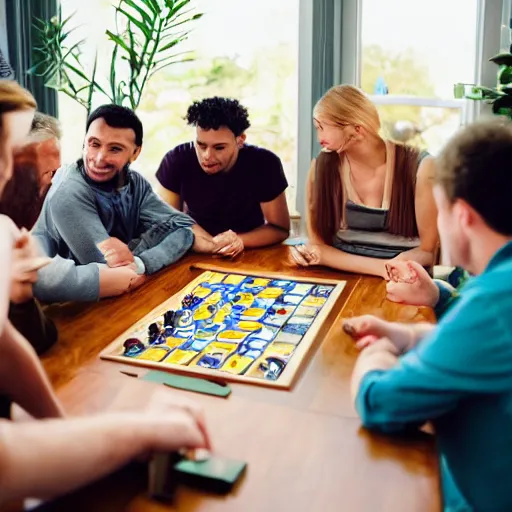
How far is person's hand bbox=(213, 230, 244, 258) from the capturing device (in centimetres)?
182

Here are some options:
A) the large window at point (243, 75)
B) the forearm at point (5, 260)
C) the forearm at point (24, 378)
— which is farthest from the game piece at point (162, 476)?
the large window at point (243, 75)

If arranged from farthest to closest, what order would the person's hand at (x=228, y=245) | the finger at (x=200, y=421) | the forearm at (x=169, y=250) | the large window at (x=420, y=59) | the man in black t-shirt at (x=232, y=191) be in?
1. the large window at (x=420, y=59)
2. the man in black t-shirt at (x=232, y=191)
3. the person's hand at (x=228, y=245)
4. the forearm at (x=169, y=250)
5. the finger at (x=200, y=421)

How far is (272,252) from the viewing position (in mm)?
1946

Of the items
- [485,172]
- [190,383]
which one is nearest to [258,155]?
[190,383]

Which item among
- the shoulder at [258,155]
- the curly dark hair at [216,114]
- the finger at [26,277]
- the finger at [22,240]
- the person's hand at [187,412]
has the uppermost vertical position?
the curly dark hair at [216,114]

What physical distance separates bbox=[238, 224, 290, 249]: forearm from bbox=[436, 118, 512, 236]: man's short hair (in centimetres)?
119

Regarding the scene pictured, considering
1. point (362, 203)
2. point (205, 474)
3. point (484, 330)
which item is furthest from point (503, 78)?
point (205, 474)

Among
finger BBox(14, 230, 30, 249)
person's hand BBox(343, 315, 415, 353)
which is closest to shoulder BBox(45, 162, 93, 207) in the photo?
finger BBox(14, 230, 30, 249)

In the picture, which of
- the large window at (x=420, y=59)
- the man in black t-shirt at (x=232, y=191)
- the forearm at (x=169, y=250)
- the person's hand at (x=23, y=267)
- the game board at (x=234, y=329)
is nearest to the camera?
the person's hand at (x=23, y=267)

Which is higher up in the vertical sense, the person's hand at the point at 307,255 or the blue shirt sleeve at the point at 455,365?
the blue shirt sleeve at the point at 455,365

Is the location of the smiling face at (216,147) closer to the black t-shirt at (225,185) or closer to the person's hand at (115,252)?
the black t-shirt at (225,185)

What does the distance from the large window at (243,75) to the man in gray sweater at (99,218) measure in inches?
45.9

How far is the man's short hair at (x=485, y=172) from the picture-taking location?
776 millimetres

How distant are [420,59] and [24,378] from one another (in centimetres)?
242
